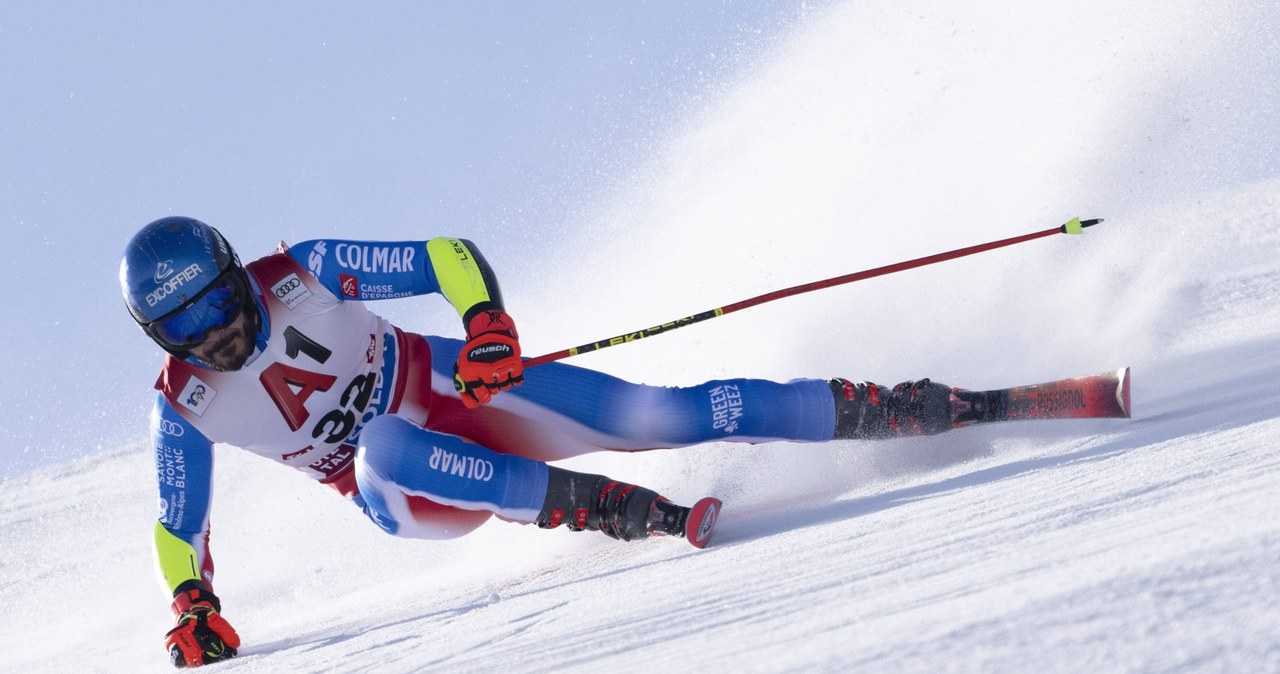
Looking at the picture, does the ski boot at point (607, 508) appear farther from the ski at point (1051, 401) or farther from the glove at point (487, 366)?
the ski at point (1051, 401)

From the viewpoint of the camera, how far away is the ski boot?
10.1ft

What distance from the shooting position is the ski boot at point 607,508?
121 inches

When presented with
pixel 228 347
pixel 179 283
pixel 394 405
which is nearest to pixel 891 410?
pixel 394 405

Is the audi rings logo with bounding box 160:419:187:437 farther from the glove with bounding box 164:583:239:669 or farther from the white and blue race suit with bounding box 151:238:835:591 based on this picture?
the glove with bounding box 164:583:239:669

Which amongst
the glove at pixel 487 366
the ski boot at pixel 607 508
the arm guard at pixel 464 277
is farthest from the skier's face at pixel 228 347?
the ski boot at pixel 607 508

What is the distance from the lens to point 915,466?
11.1 feet

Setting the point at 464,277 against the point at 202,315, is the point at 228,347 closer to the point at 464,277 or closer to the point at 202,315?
the point at 202,315

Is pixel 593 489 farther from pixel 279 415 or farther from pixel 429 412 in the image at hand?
pixel 279 415

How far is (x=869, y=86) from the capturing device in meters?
7.04

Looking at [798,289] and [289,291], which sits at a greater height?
[289,291]

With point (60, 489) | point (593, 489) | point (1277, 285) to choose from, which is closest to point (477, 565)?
point (593, 489)

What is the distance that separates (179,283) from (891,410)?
1.92m

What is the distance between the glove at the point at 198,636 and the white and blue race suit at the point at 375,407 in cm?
10

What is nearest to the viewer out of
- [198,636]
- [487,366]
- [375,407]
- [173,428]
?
[487,366]
